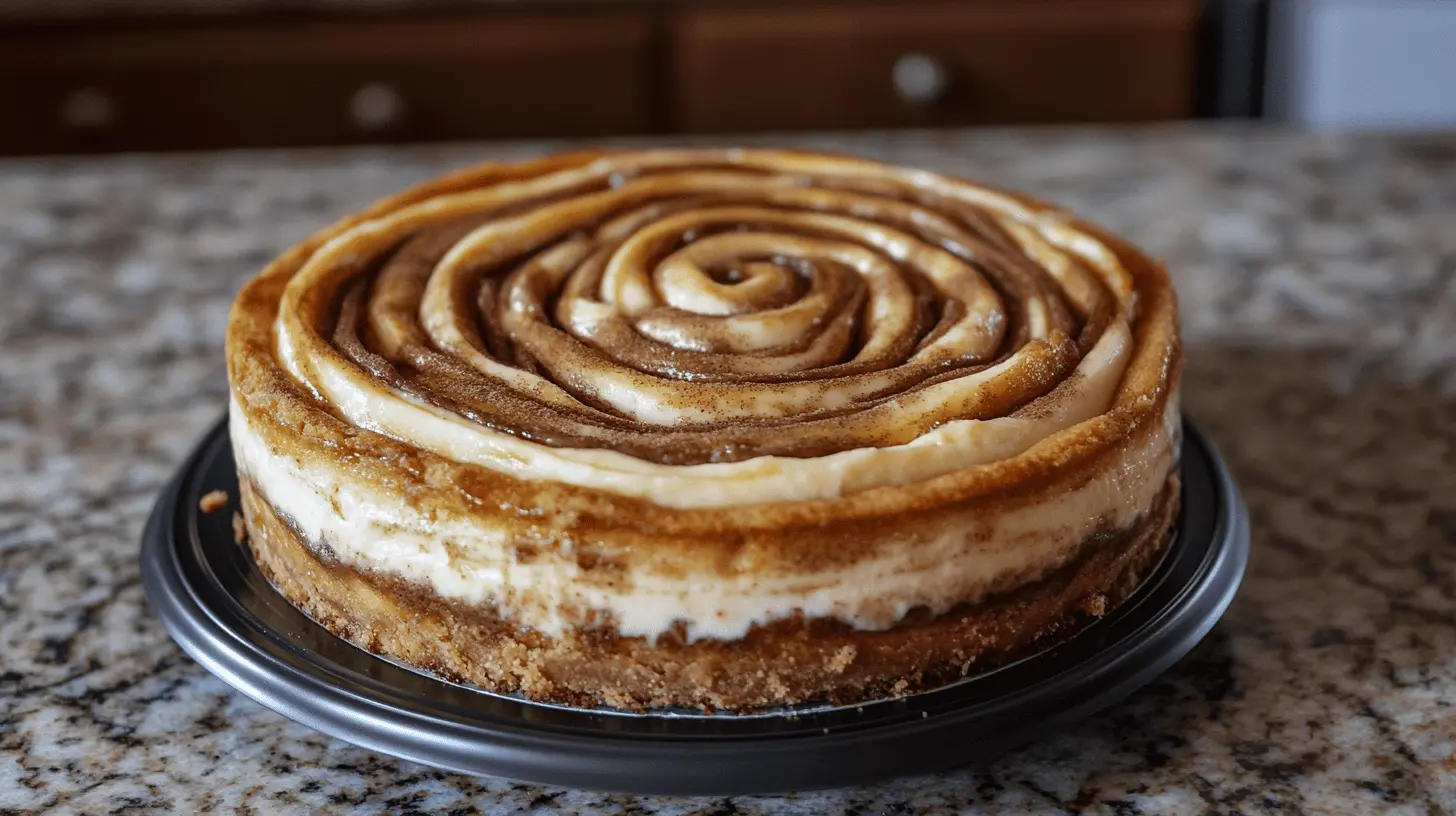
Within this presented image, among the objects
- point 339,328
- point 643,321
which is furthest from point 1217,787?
point 339,328

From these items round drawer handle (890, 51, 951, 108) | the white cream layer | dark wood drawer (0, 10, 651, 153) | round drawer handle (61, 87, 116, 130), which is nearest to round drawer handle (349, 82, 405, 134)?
dark wood drawer (0, 10, 651, 153)

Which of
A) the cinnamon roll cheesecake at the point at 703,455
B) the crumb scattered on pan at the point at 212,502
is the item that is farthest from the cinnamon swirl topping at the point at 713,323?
the crumb scattered on pan at the point at 212,502

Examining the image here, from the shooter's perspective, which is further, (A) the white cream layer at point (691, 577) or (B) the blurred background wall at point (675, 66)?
(B) the blurred background wall at point (675, 66)

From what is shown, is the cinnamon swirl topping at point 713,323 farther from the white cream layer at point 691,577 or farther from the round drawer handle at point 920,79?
the round drawer handle at point 920,79

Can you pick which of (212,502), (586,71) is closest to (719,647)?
(212,502)

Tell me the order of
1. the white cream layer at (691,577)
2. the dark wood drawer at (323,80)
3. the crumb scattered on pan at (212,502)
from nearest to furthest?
1. the white cream layer at (691,577)
2. the crumb scattered on pan at (212,502)
3. the dark wood drawer at (323,80)
